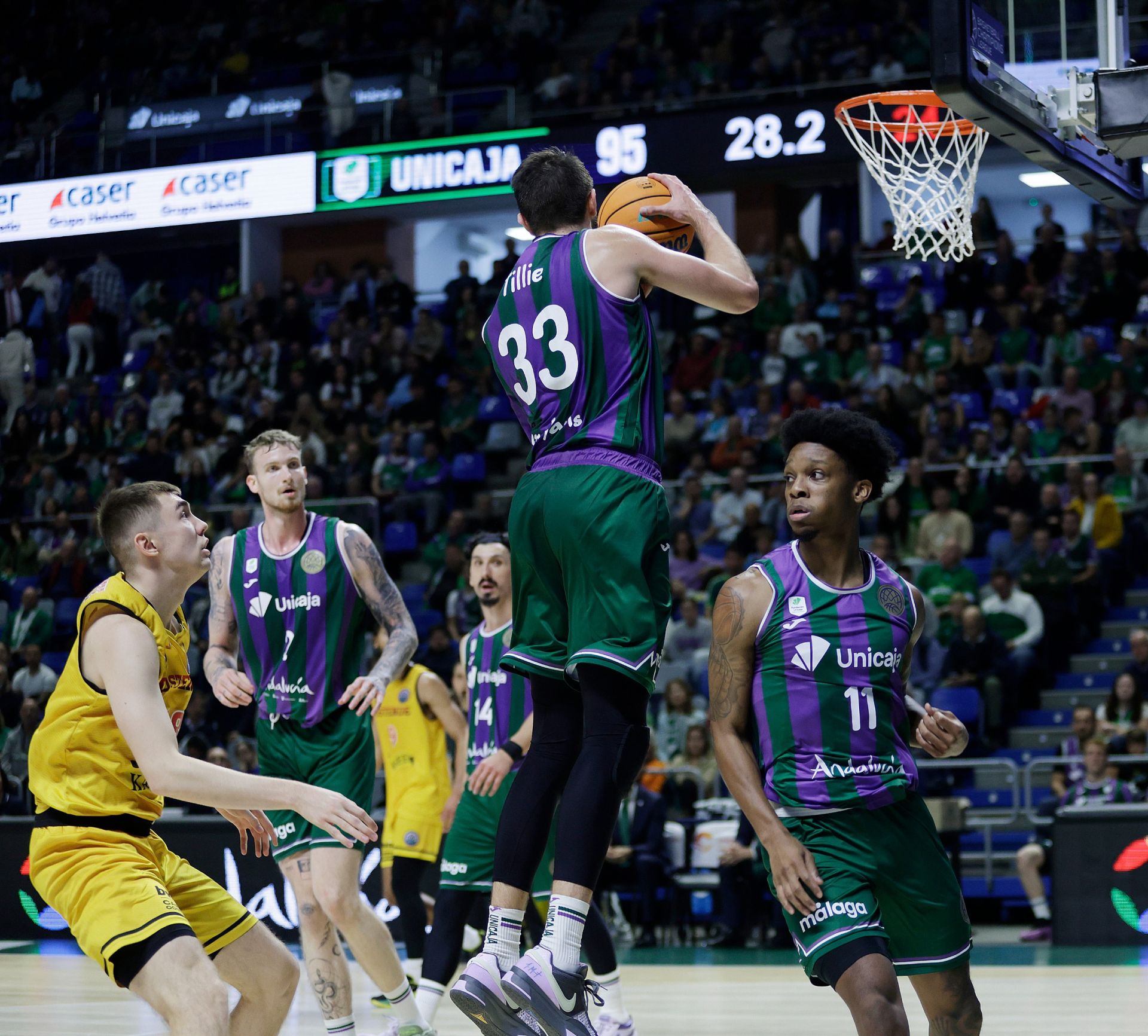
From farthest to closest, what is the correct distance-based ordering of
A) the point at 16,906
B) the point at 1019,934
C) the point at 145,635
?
the point at 16,906, the point at 1019,934, the point at 145,635

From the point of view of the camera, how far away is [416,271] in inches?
939

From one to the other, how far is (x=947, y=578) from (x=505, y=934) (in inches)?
408

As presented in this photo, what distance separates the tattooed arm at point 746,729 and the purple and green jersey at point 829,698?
0.13ft

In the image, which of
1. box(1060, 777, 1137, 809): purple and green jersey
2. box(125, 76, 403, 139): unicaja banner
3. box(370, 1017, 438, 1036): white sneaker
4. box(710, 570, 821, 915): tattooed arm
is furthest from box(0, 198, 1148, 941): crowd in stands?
box(710, 570, 821, 915): tattooed arm

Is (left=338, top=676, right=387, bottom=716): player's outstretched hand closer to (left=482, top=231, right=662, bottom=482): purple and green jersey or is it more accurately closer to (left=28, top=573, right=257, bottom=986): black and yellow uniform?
(left=28, top=573, right=257, bottom=986): black and yellow uniform

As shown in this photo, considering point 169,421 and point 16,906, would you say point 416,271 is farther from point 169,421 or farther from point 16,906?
point 16,906

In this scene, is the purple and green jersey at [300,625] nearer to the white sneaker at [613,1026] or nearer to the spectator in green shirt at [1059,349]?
the white sneaker at [613,1026]

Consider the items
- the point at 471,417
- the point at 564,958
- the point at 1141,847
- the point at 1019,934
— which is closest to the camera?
the point at 564,958

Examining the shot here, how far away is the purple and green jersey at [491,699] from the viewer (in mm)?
7707

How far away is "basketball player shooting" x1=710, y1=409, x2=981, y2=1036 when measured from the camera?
412 cm

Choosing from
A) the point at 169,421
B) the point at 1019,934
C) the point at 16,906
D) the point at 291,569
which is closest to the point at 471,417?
the point at 169,421

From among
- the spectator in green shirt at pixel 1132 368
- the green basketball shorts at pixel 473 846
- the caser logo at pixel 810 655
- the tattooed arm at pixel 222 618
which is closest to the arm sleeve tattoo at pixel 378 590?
the tattooed arm at pixel 222 618

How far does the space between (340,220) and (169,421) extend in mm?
4806

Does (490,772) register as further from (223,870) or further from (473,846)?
(223,870)
